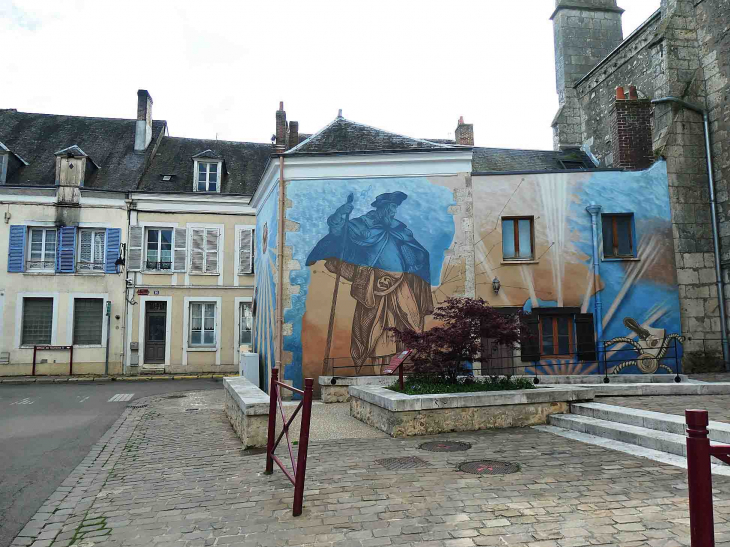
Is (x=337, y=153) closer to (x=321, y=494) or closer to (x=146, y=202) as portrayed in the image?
(x=321, y=494)

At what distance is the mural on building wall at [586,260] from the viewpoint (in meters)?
13.0

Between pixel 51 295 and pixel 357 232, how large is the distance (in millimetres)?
13730

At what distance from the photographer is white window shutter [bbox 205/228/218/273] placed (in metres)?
21.4

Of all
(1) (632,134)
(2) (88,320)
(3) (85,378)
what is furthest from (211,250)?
(1) (632,134)

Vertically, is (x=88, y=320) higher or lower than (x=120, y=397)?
higher

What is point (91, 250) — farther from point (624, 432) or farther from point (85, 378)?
point (624, 432)

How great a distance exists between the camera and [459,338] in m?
8.47

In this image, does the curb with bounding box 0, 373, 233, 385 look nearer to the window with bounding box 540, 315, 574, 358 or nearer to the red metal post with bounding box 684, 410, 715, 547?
the window with bounding box 540, 315, 574, 358

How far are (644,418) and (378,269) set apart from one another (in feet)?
23.3

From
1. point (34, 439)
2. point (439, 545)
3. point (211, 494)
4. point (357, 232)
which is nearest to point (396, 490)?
point (439, 545)

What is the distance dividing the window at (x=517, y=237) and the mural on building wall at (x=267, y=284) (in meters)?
5.74

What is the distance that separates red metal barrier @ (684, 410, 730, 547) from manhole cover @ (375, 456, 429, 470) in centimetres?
358

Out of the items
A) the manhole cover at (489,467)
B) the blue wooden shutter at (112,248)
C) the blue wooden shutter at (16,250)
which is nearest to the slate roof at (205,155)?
the blue wooden shutter at (112,248)

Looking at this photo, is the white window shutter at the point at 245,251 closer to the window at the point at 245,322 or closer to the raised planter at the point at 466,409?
the window at the point at 245,322
